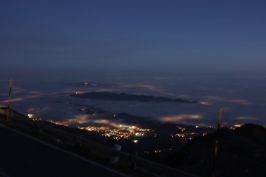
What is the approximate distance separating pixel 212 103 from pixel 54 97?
32.6 m

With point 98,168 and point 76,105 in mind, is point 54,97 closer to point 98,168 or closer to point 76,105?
point 76,105

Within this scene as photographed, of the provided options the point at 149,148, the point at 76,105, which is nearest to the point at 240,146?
the point at 149,148

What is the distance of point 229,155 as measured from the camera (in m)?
17.2

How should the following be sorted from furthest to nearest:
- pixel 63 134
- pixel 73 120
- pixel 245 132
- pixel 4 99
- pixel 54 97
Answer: pixel 54 97
pixel 4 99
pixel 73 120
pixel 245 132
pixel 63 134

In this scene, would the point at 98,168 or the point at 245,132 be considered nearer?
the point at 98,168

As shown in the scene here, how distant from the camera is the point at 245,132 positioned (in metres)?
24.2

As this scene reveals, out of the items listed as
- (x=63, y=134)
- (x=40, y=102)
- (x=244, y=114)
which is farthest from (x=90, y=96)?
(x=63, y=134)

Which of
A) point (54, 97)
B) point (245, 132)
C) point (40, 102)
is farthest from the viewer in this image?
point (54, 97)

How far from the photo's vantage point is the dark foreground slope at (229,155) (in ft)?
40.6

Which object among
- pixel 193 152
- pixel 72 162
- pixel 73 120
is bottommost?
pixel 73 120

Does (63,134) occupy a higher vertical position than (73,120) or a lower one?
higher

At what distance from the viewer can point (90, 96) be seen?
2940 inches

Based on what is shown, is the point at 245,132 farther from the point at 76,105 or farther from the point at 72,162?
the point at 76,105

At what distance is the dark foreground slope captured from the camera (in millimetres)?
12367
